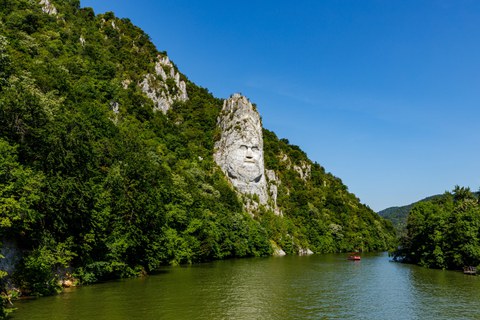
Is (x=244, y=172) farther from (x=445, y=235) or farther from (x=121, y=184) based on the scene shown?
(x=121, y=184)

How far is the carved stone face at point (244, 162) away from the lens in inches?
4970

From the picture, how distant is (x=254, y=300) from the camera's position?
3303 centimetres

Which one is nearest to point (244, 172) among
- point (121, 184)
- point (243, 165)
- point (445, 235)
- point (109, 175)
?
point (243, 165)

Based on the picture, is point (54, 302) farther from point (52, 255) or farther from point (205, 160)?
point (205, 160)

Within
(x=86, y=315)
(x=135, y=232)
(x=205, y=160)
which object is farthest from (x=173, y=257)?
(x=205, y=160)

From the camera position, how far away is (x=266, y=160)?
156 meters

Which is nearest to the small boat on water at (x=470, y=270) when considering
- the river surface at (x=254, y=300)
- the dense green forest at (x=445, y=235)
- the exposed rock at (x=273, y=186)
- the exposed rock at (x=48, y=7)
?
the dense green forest at (x=445, y=235)

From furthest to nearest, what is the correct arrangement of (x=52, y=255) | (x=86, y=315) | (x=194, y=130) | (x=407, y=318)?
(x=194, y=130) < (x=52, y=255) < (x=407, y=318) < (x=86, y=315)

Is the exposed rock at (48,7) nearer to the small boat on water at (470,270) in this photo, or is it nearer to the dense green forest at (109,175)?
the dense green forest at (109,175)

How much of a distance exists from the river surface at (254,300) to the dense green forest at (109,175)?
3.51m

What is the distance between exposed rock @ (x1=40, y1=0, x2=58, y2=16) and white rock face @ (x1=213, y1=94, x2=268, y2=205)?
6550 cm

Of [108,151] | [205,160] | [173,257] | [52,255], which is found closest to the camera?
[52,255]

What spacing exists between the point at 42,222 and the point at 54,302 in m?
7.54

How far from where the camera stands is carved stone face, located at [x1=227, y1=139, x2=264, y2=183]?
126250 mm
